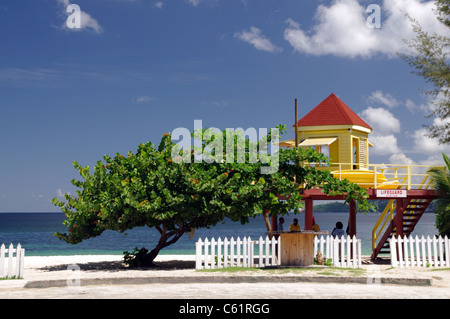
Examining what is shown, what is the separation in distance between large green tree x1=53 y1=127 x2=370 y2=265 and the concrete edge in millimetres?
2861

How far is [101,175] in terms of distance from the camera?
2086 cm

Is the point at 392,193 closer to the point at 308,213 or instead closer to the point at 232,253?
the point at 308,213

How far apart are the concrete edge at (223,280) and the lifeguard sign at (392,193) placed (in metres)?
8.12

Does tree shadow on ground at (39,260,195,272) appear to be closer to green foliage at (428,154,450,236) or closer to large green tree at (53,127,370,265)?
large green tree at (53,127,370,265)

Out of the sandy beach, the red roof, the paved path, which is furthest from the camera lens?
the red roof

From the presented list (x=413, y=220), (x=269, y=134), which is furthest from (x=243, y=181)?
(x=413, y=220)

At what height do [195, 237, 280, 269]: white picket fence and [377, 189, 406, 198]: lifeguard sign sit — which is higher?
[377, 189, 406, 198]: lifeguard sign

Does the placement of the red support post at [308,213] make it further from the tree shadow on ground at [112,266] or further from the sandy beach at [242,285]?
the tree shadow on ground at [112,266]

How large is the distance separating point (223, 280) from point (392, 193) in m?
10.6

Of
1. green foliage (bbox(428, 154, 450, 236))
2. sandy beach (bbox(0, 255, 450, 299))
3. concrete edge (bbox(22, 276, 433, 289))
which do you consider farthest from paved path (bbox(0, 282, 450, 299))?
green foliage (bbox(428, 154, 450, 236))

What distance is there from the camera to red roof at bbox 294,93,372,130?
2647 centimetres

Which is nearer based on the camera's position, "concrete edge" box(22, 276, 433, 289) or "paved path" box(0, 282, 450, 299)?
"paved path" box(0, 282, 450, 299)

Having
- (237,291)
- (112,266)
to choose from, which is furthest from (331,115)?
(237,291)
